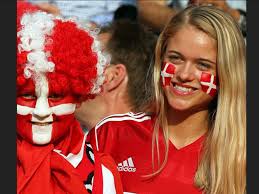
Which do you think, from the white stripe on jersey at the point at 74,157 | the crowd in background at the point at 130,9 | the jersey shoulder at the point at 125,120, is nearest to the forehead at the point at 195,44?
the jersey shoulder at the point at 125,120

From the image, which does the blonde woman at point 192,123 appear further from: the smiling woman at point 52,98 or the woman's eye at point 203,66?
the smiling woman at point 52,98

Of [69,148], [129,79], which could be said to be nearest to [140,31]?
[129,79]

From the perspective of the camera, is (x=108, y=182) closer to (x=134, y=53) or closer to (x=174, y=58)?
(x=174, y=58)

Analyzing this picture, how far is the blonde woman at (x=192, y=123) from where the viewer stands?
2635mm

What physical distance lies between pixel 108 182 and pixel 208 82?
1.93 ft

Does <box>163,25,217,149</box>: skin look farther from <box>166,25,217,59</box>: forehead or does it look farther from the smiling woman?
the smiling woman

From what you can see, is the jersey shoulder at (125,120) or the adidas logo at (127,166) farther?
the jersey shoulder at (125,120)

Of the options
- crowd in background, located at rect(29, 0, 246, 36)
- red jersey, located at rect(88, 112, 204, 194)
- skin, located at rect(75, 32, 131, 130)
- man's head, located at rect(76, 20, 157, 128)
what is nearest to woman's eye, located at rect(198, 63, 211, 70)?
red jersey, located at rect(88, 112, 204, 194)

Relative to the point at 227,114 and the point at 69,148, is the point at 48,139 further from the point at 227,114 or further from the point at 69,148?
the point at 227,114

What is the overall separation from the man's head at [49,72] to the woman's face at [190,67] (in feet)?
1.21

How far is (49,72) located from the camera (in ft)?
7.76

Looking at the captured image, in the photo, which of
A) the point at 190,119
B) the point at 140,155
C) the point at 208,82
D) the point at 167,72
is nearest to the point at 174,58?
the point at 167,72

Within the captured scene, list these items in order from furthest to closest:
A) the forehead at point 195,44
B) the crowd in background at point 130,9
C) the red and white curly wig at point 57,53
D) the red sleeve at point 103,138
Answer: the crowd in background at point 130,9
the red sleeve at point 103,138
the forehead at point 195,44
the red and white curly wig at point 57,53

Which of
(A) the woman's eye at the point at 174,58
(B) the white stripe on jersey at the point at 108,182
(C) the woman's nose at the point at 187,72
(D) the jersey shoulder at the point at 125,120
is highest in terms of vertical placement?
(A) the woman's eye at the point at 174,58
